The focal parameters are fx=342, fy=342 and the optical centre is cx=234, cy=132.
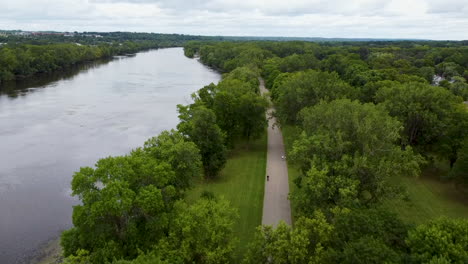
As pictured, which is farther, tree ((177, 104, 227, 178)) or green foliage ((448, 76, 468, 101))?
green foliage ((448, 76, 468, 101))

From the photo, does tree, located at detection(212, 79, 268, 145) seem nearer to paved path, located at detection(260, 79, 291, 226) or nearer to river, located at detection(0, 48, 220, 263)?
paved path, located at detection(260, 79, 291, 226)

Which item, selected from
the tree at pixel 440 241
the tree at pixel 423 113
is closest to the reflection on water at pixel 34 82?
the tree at pixel 423 113

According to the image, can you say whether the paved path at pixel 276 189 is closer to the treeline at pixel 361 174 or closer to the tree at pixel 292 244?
the treeline at pixel 361 174

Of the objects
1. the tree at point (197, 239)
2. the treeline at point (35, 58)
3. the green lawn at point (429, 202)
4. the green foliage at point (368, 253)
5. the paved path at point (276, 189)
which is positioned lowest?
the green lawn at point (429, 202)

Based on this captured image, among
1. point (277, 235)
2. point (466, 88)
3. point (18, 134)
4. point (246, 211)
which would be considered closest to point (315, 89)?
point (246, 211)

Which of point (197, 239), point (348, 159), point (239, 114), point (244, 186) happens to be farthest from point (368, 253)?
point (239, 114)

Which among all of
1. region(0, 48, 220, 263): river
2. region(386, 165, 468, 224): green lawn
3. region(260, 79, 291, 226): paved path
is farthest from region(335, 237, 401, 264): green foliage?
region(0, 48, 220, 263): river
